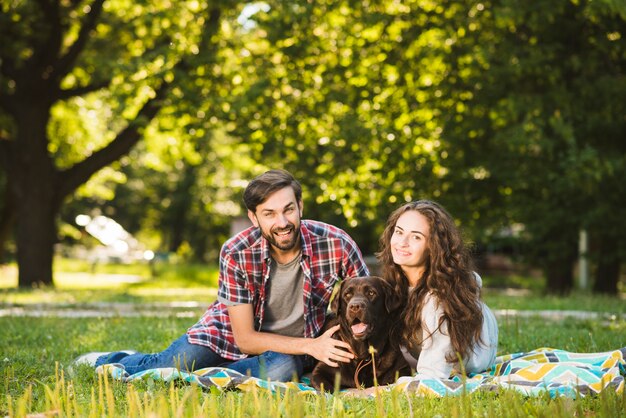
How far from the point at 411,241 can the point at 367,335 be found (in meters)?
0.74

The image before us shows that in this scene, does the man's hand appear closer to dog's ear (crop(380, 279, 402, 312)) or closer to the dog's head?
the dog's head

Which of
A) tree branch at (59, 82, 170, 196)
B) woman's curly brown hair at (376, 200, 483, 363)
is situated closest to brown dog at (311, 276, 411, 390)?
woman's curly brown hair at (376, 200, 483, 363)

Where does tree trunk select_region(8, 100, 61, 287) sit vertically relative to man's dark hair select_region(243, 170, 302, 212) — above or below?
above

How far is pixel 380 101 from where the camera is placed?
14.9 m

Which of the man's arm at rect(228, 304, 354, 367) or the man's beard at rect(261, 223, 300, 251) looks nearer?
the man's arm at rect(228, 304, 354, 367)

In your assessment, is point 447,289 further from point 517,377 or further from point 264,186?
point 264,186

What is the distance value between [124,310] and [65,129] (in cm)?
1233

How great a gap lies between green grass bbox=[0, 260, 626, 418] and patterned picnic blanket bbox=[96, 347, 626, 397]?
127 millimetres

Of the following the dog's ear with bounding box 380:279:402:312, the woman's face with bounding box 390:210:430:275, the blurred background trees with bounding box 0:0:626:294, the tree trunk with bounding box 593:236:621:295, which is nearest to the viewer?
the dog's ear with bounding box 380:279:402:312

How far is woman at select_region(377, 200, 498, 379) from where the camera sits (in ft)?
16.5

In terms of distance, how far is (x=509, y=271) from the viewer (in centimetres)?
4162

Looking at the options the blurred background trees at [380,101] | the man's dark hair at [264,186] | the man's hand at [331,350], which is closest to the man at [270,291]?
the man's dark hair at [264,186]

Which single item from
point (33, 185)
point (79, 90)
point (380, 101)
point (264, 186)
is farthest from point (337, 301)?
point (79, 90)

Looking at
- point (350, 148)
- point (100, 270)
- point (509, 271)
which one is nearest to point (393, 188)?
point (350, 148)
